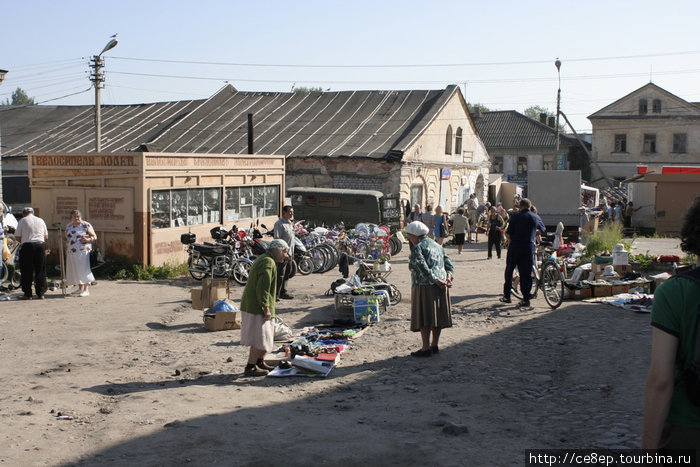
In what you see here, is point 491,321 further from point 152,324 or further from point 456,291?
point 152,324

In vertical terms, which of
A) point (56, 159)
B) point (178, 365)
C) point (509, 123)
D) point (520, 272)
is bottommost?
point (178, 365)

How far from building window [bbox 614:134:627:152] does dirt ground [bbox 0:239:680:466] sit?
160 ft

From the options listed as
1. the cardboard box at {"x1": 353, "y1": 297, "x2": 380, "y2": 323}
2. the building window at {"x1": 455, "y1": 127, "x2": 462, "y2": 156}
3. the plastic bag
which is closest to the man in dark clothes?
the cardboard box at {"x1": 353, "y1": 297, "x2": 380, "y2": 323}

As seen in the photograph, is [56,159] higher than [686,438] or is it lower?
higher

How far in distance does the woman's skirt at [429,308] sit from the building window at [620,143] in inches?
2092

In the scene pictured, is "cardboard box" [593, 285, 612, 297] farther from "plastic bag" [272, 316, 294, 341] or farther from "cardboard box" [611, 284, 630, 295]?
"plastic bag" [272, 316, 294, 341]

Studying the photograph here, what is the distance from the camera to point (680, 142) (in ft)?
182

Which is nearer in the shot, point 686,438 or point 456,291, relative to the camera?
point 686,438

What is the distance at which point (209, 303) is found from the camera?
1204 cm

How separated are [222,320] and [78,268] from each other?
4441 millimetres

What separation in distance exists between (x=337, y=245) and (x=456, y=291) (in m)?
5.25

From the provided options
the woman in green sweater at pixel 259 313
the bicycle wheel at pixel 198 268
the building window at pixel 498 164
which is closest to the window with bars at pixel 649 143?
the building window at pixel 498 164

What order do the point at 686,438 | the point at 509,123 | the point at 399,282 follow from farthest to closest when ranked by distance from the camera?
the point at 509,123
the point at 399,282
the point at 686,438

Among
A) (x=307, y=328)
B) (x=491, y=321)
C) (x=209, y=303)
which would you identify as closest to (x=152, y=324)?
(x=209, y=303)
